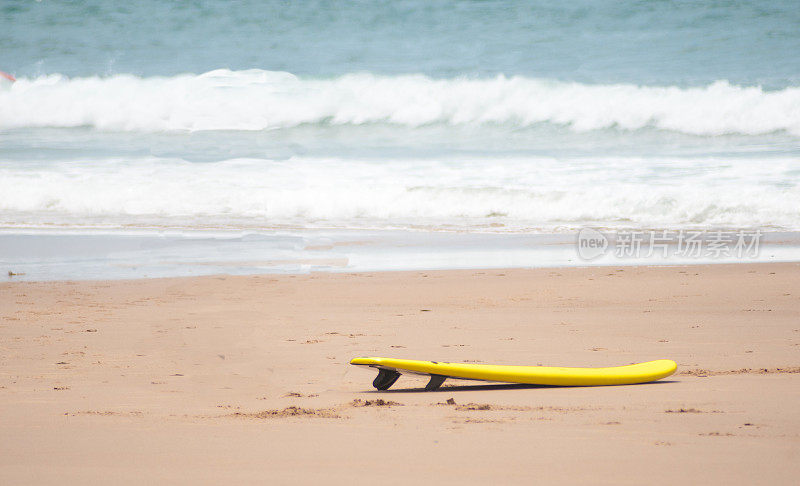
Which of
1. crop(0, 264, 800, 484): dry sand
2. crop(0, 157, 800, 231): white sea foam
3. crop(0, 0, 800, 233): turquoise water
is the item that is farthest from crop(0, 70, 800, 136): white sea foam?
crop(0, 264, 800, 484): dry sand

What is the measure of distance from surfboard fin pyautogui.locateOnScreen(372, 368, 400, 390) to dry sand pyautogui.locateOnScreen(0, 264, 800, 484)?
0.09m

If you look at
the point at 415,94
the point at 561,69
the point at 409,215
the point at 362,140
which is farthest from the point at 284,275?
the point at 561,69

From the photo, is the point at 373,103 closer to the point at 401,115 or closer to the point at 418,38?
the point at 401,115

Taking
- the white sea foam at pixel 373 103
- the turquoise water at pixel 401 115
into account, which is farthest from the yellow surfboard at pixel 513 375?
the white sea foam at pixel 373 103

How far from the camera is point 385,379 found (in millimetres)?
3906

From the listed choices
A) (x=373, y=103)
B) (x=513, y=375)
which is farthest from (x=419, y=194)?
(x=513, y=375)

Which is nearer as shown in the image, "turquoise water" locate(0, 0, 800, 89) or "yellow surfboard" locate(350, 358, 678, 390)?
"yellow surfboard" locate(350, 358, 678, 390)

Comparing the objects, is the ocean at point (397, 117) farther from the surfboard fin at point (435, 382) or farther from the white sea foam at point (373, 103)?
the surfboard fin at point (435, 382)

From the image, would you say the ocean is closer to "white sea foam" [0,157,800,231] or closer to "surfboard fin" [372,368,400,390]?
"white sea foam" [0,157,800,231]

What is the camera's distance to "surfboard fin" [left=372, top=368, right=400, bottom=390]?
3885 mm

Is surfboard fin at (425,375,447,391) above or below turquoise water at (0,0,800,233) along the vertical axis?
below

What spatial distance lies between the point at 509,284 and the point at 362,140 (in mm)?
12913

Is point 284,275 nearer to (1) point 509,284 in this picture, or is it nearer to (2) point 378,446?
(1) point 509,284

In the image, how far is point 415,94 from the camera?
21.7 m
